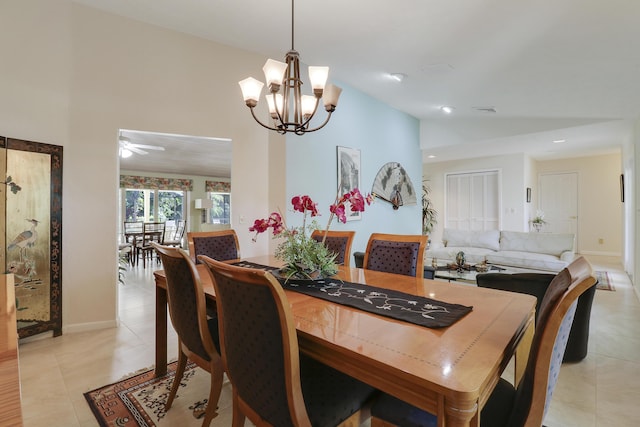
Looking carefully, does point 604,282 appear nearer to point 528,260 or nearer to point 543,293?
point 528,260

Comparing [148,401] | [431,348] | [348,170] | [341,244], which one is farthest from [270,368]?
[348,170]

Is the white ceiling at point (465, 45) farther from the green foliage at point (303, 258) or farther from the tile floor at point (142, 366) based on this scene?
the tile floor at point (142, 366)

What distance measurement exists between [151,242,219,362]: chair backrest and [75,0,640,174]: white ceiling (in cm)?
229

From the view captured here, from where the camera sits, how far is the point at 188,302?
5.32 feet

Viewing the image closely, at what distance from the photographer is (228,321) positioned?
122 cm

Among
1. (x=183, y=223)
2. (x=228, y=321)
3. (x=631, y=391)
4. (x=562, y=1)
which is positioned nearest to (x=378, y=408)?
(x=228, y=321)

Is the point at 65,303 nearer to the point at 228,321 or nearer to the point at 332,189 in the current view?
the point at 228,321

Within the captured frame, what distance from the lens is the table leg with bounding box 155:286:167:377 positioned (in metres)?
2.17

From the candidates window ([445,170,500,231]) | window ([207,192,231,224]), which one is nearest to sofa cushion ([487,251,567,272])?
window ([445,170,500,231])

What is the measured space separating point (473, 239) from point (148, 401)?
5.61m

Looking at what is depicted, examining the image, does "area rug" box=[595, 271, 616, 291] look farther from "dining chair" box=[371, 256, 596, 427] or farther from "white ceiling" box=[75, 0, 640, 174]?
"dining chair" box=[371, 256, 596, 427]

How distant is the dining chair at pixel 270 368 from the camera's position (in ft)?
3.34

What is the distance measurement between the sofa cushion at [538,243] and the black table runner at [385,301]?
4.76m

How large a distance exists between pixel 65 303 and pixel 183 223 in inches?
196
